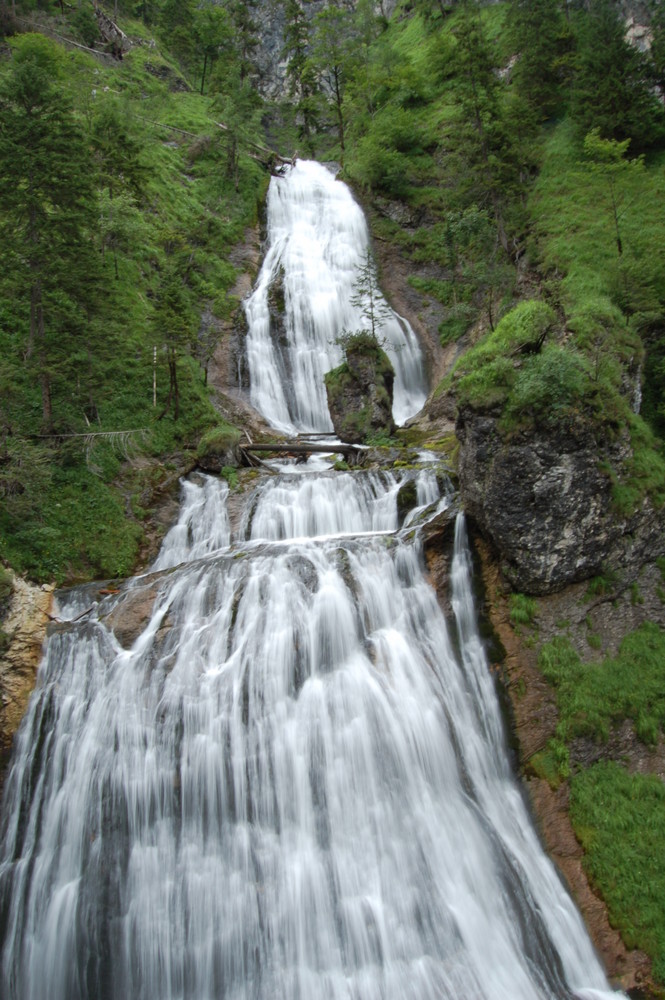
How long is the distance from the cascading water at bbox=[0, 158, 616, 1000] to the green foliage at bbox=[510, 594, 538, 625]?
2.59 feet

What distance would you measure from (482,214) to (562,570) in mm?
14305

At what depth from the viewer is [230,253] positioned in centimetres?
2795

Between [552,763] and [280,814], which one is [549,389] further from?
[280,814]

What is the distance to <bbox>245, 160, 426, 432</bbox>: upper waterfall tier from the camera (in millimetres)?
22094

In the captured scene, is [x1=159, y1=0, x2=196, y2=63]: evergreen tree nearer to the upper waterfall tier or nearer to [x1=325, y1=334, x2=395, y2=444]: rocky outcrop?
the upper waterfall tier

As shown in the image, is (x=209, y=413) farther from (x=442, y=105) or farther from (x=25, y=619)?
(x=442, y=105)

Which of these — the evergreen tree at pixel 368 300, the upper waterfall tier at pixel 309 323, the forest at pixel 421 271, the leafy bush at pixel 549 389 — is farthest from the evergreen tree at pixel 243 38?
the leafy bush at pixel 549 389

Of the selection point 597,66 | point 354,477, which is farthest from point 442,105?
point 354,477

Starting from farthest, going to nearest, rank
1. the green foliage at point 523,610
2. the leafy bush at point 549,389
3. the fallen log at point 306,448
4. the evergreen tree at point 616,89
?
1. the evergreen tree at point 616,89
2. the fallen log at point 306,448
3. the leafy bush at point 549,389
4. the green foliage at point 523,610

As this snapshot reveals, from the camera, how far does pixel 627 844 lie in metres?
7.82

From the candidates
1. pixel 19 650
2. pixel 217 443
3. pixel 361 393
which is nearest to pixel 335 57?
pixel 361 393

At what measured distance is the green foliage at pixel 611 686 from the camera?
8.80m

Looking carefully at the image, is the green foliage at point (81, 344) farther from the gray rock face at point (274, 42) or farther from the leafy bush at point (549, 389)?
the gray rock face at point (274, 42)

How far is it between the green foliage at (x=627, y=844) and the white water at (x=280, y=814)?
66cm
